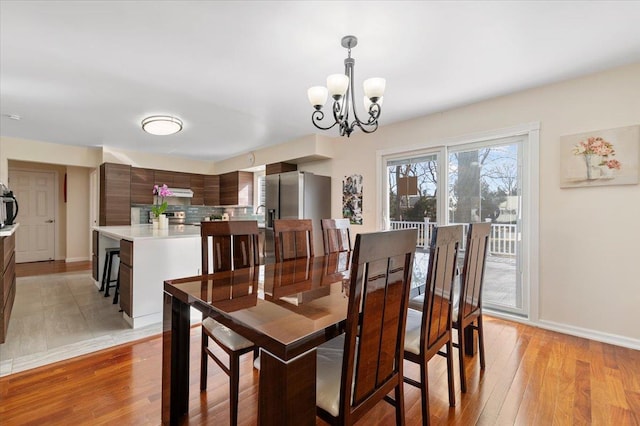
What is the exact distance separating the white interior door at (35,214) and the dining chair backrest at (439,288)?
26.1 feet

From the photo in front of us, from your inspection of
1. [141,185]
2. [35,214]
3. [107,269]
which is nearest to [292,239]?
[107,269]

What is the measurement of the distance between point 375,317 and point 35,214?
8.03 m

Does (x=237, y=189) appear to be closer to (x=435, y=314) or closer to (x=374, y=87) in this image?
(x=374, y=87)

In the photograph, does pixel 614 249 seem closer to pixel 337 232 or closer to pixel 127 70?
pixel 337 232

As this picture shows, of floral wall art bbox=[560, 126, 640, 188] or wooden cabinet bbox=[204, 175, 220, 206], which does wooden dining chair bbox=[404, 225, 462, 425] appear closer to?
floral wall art bbox=[560, 126, 640, 188]

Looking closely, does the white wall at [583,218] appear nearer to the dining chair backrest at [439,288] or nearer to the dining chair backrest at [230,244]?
the dining chair backrest at [439,288]

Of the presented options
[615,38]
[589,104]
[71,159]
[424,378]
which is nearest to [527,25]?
[615,38]

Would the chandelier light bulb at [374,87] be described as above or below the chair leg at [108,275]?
above

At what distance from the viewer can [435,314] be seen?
153 cm

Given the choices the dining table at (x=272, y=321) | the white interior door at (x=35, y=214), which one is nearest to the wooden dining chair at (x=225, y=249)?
the dining table at (x=272, y=321)

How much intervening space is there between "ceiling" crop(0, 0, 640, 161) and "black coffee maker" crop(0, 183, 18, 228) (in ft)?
3.32

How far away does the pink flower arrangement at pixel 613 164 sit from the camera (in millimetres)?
2451

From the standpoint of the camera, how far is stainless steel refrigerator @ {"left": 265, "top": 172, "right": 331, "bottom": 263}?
4469 millimetres

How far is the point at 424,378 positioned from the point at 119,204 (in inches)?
235
